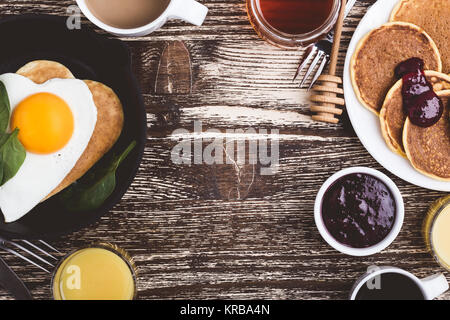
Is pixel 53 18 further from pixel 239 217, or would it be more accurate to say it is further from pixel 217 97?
pixel 239 217

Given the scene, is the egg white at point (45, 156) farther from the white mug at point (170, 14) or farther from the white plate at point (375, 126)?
the white plate at point (375, 126)

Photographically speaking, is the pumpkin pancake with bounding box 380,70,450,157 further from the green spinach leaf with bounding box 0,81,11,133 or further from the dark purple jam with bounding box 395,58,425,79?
the green spinach leaf with bounding box 0,81,11,133

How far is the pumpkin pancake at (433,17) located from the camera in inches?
46.0

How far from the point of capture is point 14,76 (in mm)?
1117

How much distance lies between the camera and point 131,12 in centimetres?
106

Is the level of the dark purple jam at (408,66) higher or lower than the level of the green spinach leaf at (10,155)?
higher

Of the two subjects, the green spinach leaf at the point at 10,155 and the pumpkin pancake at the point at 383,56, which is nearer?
the green spinach leaf at the point at 10,155

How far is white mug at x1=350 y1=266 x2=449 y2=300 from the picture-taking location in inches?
45.1

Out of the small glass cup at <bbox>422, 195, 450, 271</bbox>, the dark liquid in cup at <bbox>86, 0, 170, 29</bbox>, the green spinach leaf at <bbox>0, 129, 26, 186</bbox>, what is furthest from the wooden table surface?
the green spinach leaf at <bbox>0, 129, 26, 186</bbox>

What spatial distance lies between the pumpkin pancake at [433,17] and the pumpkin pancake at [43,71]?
2.97 feet

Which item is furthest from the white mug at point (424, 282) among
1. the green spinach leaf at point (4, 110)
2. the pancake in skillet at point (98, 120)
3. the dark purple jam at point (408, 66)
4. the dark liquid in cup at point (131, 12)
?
the green spinach leaf at point (4, 110)

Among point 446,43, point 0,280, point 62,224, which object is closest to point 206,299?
point 62,224

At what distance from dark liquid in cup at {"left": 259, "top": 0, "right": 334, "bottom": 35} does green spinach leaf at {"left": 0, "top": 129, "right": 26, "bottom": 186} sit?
70cm
